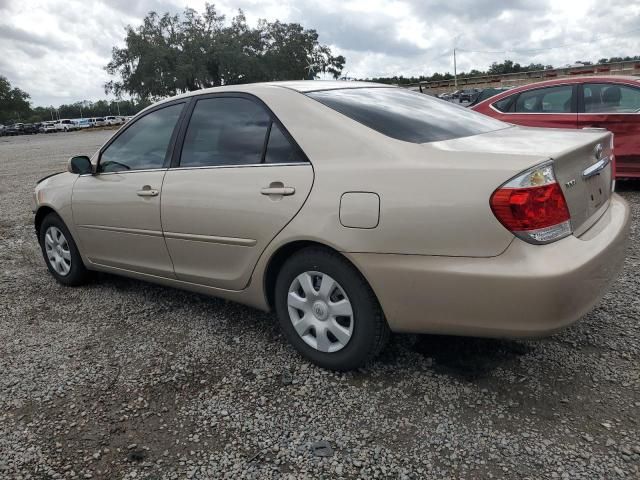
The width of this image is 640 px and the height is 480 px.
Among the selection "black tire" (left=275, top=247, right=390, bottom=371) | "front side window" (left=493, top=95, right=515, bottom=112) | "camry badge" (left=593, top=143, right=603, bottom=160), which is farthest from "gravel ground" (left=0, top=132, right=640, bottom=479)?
"front side window" (left=493, top=95, right=515, bottom=112)

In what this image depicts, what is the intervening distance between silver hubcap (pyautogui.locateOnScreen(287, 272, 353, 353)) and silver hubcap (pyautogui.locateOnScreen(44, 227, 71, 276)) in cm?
253

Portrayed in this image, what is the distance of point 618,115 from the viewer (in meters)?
6.38

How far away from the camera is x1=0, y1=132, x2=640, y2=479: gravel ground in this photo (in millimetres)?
2209

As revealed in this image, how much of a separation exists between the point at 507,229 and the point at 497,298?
30cm

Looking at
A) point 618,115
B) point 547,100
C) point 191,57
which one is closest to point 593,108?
point 618,115

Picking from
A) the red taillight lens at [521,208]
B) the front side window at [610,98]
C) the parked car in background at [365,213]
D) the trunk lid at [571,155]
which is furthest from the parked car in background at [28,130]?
the red taillight lens at [521,208]

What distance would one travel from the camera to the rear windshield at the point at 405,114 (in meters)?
2.75

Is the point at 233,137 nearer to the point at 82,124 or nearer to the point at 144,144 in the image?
the point at 144,144

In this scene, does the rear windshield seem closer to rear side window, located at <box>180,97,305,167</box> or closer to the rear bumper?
rear side window, located at <box>180,97,305,167</box>

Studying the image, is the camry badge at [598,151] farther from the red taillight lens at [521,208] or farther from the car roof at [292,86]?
the car roof at [292,86]

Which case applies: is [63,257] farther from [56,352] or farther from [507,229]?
[507,229]

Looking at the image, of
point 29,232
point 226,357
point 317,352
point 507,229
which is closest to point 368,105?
point 507,229

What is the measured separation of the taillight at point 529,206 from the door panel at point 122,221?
2.20 meters

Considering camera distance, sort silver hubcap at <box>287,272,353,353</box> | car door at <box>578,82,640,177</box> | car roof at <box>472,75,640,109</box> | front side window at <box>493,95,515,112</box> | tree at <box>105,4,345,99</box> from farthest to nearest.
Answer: tree at <box>105,4,345,99</box> → front side window at <box>493,95,515,112</box> → car roof at <box>472,75,640,109</box> → car door at <box>578,82,640,177</box> → silver hubcap at <box>287,272,353,353</box>
